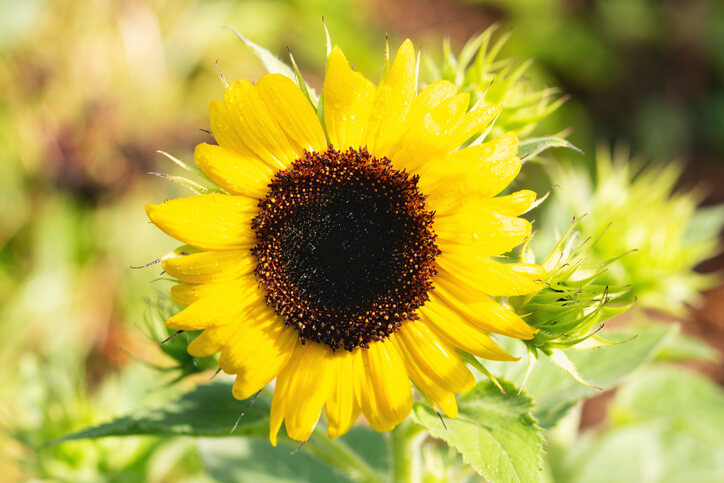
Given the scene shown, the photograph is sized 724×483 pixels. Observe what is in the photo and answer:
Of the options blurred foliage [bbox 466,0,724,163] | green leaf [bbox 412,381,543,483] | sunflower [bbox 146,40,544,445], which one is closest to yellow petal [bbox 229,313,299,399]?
sunflower [bbox 146,40,544,445]

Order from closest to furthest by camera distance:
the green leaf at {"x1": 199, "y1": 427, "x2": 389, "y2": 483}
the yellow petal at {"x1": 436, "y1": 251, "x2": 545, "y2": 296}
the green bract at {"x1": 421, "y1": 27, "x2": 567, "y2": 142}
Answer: the yellow petal at {"x1": 436, "y1": 251, "x2": 545, "y2": 296}, the green bract at {"x1": 421, "y1": 27, "x2": 567, "y2": 142}, the green leaf at {"x1": 199, "y1": 427, "x2": 389, "y2": 483}

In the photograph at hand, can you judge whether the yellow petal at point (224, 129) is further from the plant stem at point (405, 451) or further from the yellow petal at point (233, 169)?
the plant stem at point (405, 451)

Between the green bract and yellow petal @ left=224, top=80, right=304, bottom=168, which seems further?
the green bract

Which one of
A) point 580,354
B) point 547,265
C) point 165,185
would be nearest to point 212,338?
point 547,265

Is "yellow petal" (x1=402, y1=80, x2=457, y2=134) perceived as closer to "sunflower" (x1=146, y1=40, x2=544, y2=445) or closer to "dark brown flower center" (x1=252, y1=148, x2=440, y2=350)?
"sunflower" (x1=146, y1=40, x2=544, y2=445)

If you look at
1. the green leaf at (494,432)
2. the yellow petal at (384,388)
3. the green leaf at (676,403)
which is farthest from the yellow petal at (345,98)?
the green leaf at (676,403)

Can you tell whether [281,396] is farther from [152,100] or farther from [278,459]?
[152,100]

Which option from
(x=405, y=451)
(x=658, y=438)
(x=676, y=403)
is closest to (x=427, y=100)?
(x=405, y=451)
